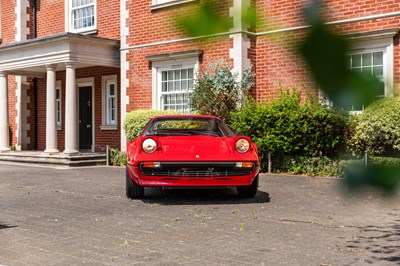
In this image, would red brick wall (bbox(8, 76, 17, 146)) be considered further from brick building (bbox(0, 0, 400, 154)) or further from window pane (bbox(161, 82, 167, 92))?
window pane (bbox(161, 82, 167, 92))

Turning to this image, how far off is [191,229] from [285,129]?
6.18 meters

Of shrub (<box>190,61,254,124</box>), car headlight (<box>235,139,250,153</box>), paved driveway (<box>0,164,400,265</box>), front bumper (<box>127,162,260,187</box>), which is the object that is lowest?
paved driveway (<box>0,164,400,265</box>)

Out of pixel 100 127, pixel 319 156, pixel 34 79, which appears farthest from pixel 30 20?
pixel 319 156

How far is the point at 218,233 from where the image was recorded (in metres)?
5.35

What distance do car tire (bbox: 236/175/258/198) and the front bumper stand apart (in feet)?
1.51

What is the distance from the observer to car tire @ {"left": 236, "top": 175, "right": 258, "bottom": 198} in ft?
25.2

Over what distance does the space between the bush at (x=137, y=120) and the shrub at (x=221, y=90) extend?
1286 millimetres

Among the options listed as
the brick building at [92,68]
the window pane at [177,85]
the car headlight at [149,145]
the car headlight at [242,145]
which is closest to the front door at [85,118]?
the brick building at [92,68]

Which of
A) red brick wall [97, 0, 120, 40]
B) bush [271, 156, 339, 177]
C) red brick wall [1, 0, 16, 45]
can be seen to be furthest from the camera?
red brick wall [1, 0, 16, 45]

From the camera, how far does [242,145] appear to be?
24.5ft

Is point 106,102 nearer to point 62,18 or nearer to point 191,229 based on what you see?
point 62,18

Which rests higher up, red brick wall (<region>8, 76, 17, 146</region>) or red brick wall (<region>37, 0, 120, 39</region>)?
red brick wall (<region>37, 0, 120, 39</region>)

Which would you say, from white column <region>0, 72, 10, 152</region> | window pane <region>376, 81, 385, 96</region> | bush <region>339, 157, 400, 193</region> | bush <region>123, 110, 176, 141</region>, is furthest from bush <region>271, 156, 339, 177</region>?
window pane <region>376, 81, 385, 96</region>

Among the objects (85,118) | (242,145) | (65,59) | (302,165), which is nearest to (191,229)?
(242,145)
